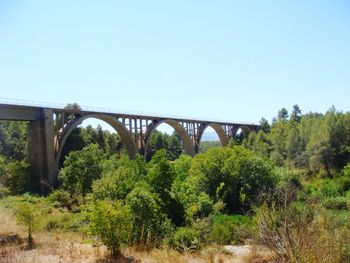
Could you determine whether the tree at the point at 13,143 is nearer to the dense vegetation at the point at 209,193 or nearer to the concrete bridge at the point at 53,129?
the dense vegetation at the point at 209,193

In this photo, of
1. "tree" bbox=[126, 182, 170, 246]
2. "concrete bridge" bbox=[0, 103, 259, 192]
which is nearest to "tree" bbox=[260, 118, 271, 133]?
"concrete bridge" bbox=[0, 103, 259, 192]

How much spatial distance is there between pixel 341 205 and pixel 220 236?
14155 mm

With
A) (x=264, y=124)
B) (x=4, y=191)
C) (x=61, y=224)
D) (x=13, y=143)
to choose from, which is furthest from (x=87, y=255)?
(x=264, y=124)

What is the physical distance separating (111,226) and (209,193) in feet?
50.4

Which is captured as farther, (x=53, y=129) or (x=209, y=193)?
(x=53, y=129)

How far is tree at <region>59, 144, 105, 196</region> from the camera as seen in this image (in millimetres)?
21531

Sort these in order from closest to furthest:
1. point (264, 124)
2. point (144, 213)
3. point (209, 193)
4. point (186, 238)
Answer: point (144, 213), point (186, 238), point (209, 193), point (264, 124)

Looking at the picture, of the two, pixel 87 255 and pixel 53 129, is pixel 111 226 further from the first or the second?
pixel 53 129

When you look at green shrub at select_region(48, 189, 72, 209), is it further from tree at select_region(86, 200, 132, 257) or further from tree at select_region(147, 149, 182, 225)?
tree at select_region(86, 200, 132, 257)

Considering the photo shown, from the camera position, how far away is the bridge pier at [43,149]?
27.1 meters

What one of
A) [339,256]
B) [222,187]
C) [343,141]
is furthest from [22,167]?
[343,141]

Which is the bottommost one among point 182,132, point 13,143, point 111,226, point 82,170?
point 111,226

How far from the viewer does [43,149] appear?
27375 mm

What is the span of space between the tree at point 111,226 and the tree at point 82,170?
510 inches
